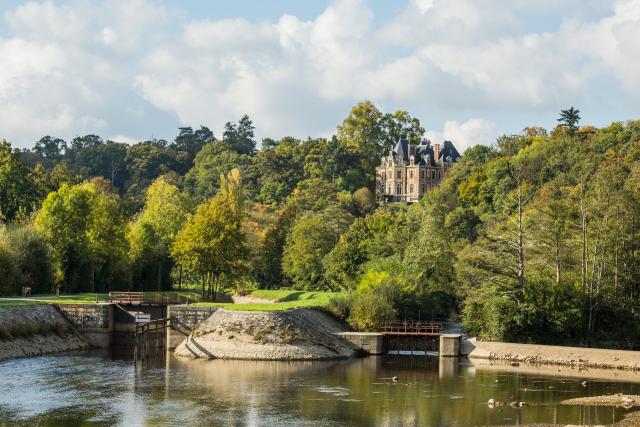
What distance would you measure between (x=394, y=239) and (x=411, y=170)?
63.8 m

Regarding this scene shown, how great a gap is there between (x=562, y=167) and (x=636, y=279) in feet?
175

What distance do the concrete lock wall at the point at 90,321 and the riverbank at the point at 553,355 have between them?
29.4 m

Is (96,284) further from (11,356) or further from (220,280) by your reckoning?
(11,356)

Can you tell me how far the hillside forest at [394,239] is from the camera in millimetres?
68062

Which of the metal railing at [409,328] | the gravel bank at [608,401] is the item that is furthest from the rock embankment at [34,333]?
the gravel bank at [608,401]

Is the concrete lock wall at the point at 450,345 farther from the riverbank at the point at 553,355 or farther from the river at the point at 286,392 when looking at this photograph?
the river at the point at 286,392

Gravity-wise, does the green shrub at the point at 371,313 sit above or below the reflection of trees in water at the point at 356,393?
above

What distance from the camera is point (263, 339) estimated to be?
66500 millimetres

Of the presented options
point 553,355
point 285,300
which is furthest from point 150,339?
point 553,355

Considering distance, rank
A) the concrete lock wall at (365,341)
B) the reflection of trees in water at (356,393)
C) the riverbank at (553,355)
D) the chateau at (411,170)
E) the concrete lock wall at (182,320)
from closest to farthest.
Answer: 1. the reflection of trees in water at (356,393)
2. the riverbank at (553,355)
3. the concrete lock wall at (365,341)
4. the concrete lock wall at (182,320)
5. the chateau at (411,170)

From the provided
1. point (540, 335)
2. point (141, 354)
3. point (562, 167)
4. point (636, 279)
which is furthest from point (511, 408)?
point (562, 167)

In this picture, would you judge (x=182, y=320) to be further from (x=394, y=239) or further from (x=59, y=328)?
(x=394, y=239)

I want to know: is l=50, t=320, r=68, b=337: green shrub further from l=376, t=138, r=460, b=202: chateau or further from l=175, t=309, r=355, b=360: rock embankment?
l=376, t=138, r=460, b=202: chateau

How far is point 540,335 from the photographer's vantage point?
68.0 metres
